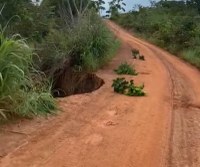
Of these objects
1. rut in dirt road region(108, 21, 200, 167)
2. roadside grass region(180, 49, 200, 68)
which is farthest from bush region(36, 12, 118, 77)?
roadside grass region(180, 49, 200, 68)

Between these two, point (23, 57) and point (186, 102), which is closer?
point (23, 57)

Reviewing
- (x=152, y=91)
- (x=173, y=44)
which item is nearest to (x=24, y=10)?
(x=152, y=91)

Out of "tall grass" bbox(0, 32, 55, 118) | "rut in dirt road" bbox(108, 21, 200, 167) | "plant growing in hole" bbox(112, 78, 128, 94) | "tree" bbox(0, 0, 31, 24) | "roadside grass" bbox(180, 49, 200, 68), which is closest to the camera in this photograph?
"rut in dirt road" bbox(108, 21, 200, 167)

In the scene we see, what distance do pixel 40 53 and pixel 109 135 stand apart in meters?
7.41

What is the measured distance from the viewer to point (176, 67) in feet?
57.0

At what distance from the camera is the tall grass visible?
662 centimetres

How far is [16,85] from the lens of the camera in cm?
680

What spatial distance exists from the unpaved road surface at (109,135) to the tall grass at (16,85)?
0.95 ft

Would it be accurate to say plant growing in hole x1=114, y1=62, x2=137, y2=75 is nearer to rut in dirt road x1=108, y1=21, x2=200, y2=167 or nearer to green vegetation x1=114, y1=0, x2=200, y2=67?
rut in dirt road x1=108, y1=21, x2=200, y2=167

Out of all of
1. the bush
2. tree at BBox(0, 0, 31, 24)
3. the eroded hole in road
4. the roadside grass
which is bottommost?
the eroded hole in road

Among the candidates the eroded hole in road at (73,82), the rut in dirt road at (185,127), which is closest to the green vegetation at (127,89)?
the rut in dirt road at (185,127)

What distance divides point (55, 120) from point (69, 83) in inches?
249

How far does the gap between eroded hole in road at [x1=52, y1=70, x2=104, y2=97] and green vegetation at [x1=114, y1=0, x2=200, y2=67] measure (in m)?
7.04

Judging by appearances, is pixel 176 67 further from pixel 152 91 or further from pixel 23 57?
pixel 23 57
